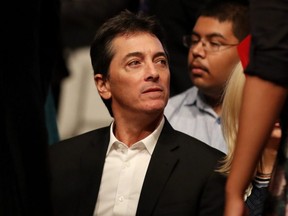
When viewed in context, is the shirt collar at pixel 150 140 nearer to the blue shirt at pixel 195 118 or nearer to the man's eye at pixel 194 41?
the blue shirt at pixel 195 118

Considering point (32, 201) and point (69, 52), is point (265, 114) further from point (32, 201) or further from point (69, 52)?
point (69, 52)

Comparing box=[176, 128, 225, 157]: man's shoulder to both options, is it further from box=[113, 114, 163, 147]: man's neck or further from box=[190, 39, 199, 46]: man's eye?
box=[190, 39, 199, 46]: man's eye

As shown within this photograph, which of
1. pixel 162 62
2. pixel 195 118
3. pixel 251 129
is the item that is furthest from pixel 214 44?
pixel 251 129

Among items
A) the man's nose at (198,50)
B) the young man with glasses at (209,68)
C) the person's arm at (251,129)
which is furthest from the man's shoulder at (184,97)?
the person's arm at (251,129)

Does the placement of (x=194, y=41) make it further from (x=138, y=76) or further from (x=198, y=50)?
(x=138, y=76)

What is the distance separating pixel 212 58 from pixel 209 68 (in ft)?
0.14

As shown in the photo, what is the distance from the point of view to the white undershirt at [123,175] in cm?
262

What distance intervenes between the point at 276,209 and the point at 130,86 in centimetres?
104

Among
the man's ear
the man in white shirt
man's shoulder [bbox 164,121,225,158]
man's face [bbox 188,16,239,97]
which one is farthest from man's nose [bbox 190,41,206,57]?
man's shoulder [bbox 164,121,225,158]

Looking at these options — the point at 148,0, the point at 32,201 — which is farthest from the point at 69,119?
the point at 32,201

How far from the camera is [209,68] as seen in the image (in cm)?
332

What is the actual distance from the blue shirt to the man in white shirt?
420mm

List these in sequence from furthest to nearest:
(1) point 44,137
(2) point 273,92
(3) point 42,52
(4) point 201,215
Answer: (3) point 42,52 → (4) point 201,215 → (1) point 44,137 → (2) point 273,92

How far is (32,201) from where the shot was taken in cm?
202
